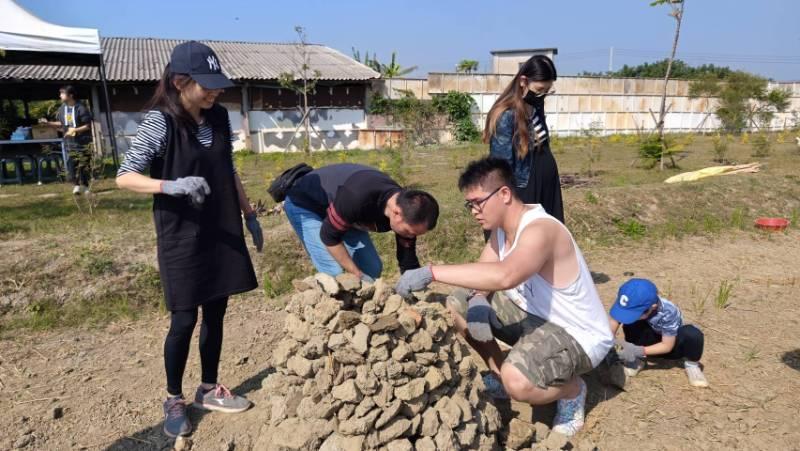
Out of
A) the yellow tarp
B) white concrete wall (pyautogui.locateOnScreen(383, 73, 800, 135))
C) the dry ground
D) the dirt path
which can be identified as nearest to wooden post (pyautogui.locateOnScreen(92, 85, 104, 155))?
the dry ground

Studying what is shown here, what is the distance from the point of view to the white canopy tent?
8781 mm

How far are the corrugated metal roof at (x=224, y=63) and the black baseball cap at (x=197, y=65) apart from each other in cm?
1341

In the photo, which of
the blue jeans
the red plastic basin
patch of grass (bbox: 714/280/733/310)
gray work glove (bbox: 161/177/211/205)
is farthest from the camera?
the red plastic basin

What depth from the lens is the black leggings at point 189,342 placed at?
2.69 metres

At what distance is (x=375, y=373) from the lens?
92.4 inches

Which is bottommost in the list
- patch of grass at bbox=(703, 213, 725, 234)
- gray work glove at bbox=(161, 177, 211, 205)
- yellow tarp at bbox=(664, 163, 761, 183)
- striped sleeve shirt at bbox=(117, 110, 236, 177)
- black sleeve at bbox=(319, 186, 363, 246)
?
patch of grass at bbox=(703, 213, 725, 234)

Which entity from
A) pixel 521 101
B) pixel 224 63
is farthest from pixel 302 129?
pixel 521 101

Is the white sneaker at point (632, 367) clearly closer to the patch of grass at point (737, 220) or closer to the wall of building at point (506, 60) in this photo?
the patch of grass at point (737, 220)

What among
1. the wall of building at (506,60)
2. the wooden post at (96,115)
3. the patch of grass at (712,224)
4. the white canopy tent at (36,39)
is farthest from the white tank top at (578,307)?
the wall of building at (506,60)

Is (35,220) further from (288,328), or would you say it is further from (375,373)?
(375,373)

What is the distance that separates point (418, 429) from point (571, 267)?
3.25 feet

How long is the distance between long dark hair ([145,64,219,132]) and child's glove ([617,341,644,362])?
264 cm

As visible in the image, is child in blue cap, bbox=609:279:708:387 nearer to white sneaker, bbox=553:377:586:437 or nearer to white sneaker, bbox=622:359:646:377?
white sneaker, bbox=622:359:646:377

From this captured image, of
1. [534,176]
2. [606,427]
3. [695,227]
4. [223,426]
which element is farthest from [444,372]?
[695,227]
